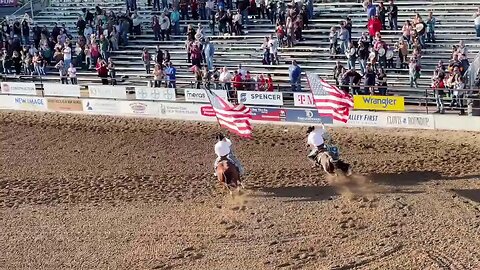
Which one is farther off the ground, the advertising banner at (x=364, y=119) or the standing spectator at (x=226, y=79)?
the standing spectator at (x=226, y=79)

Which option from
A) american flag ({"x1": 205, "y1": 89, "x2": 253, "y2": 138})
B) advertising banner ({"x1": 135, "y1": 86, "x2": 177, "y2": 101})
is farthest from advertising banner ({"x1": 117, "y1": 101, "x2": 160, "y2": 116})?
american flag ({"x1": 205, "y1": 89, "x2": 253, "y2": 138})

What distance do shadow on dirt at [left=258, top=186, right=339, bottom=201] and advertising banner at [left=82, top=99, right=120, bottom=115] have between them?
434 inches

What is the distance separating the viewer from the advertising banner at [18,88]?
32531mm

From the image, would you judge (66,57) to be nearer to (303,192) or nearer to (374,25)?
(374,25)

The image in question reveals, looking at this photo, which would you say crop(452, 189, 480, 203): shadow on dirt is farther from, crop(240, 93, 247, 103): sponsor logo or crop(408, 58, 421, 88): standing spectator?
crop(240, 93, 247, 103): sponsor logo

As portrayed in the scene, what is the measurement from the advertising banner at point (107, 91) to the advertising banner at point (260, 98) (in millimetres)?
4774

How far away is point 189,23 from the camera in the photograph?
37031mm

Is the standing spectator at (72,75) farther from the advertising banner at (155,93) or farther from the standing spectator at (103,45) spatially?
the advertising banner at (155,93)

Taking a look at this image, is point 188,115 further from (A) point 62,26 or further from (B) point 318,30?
(A) point 62,26

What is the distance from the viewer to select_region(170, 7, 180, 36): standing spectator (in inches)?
1420

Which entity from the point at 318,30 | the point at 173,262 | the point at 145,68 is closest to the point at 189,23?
the point at 145,68

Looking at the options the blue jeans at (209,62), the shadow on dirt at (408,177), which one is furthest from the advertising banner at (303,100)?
the shadow on dirt at (408,177)

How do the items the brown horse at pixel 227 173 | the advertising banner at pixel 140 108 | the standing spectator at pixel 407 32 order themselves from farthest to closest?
the standing spectator at pixel 407 32, the advertising banner at pixel 140 108, the brown horse at pixel 227 173

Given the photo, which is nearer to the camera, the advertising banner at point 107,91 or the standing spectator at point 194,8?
the advertising banner at point 107,91
